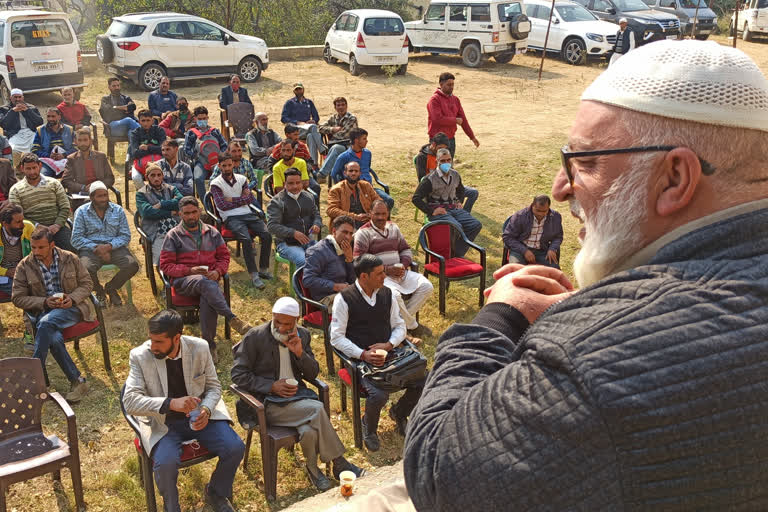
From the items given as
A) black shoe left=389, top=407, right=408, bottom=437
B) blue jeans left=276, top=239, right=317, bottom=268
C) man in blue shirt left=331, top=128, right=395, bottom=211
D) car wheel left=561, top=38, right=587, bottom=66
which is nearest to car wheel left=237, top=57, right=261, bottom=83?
car wheel left=561, top=38, right=587, bottom=66

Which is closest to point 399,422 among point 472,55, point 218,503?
point 218,503

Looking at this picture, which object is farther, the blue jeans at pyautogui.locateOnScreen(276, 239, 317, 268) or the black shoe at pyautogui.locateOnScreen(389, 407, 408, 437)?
the blue jeans at pyautogui.locateOnScreen(276, 239, 317, 268)

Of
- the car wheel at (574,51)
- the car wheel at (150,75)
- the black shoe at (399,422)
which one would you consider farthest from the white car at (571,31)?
the black shoe at (399,422)

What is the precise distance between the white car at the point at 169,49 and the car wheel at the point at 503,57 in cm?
731

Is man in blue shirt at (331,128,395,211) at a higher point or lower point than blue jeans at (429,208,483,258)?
higher

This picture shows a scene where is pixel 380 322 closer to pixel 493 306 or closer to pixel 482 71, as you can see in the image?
pixel 493 306

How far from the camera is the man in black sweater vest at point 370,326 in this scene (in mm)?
6508

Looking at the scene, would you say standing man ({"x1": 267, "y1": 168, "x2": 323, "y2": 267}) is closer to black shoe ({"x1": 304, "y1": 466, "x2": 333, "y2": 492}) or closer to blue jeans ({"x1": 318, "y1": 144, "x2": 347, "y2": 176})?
blue jeans ({"x1": 318, "y1": 144, "x2": 347, "y2": 176})

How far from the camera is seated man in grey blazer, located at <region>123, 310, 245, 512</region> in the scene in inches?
213

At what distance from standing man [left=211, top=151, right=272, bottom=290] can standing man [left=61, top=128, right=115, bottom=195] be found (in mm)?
1908

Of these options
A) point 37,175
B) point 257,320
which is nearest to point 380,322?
point 257,320

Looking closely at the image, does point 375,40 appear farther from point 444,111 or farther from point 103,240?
point 103,240

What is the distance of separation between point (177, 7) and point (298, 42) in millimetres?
3968

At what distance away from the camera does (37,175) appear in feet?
29.6
